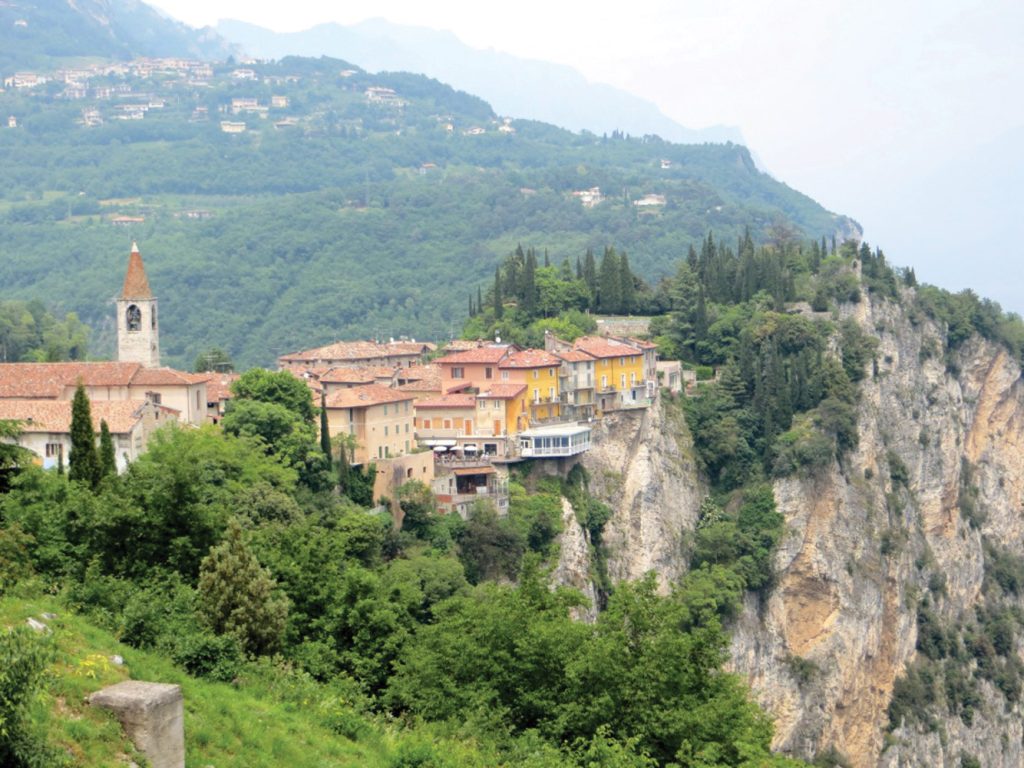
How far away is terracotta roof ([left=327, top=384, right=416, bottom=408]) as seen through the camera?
173 feet

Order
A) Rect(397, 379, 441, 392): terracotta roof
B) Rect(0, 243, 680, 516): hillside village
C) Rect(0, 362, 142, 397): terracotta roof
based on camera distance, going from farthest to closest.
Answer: Rect(397, 379, 441, 392): terracotta roof, Rect(0, 362, 142, 397): terracotta roof, Rect(0, 243, 680, 516): hillside village

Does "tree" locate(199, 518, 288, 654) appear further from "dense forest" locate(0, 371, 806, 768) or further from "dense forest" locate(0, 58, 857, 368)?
"dense forest" locate(0, 58, 857, 368)

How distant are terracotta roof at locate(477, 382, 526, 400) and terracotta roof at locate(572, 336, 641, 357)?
5583mm

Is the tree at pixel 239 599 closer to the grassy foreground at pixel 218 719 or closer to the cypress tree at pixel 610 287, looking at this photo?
the grassy foreground at pixel 218 719

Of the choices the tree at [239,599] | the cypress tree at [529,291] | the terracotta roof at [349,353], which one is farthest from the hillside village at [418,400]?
the tree at [239,599]

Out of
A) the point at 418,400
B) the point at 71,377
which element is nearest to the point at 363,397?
the point at 418,400

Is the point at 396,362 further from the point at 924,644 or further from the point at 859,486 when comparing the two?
the point at 924,644

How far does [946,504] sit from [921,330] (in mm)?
9367

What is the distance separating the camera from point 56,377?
5088 cm

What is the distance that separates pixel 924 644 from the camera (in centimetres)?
7650

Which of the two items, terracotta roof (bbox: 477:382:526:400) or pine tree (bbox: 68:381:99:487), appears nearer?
pine tree (bbox: 68:381:99:487)

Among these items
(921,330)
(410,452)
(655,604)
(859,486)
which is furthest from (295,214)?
(655,604)

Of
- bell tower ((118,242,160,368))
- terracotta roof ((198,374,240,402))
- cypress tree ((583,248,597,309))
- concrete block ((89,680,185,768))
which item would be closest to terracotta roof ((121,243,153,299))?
bell tower ((118,242,160,368))

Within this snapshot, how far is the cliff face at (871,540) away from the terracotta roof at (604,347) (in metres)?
2.73
